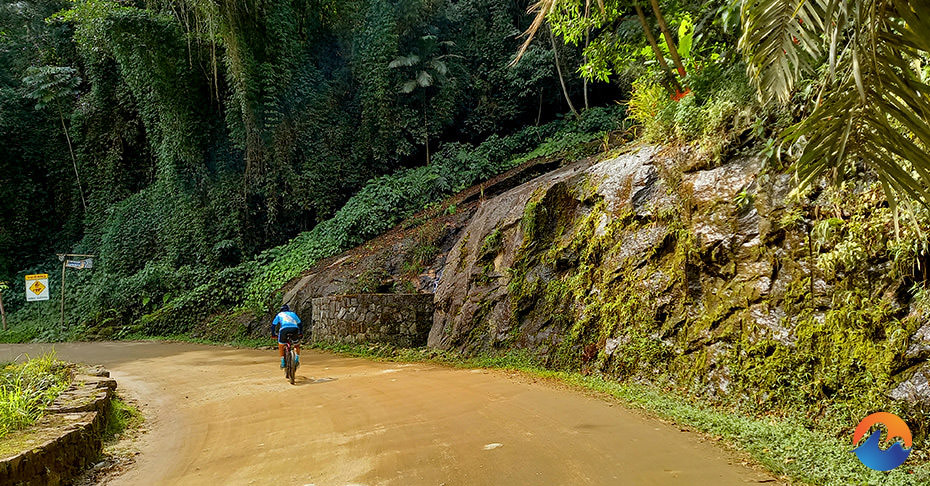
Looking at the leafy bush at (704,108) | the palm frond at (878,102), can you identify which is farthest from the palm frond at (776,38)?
the leafy bush at (704,108)

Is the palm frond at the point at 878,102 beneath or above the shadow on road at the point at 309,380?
above

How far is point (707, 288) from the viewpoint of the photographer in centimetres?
620

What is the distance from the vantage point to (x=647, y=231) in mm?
7270

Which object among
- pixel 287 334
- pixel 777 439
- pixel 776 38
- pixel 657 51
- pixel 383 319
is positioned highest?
pixel 657 51

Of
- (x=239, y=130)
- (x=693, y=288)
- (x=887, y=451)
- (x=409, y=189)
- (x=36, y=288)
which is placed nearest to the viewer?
(x=887, y=451)

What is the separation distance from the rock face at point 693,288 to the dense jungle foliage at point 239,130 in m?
8.79

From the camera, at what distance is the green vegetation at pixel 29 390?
450 centimetres

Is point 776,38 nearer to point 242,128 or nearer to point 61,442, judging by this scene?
point 61,442

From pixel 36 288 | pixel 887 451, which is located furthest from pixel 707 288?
pixel 36 288

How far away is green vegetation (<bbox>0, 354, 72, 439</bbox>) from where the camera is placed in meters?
4.50

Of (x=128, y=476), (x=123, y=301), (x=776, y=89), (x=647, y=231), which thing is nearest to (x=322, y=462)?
Answer: (x=128, y=476)

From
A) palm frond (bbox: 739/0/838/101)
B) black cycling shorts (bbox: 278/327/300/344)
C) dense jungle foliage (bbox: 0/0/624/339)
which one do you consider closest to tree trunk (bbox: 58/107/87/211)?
dense jungle foliage (bbox: 0/0/624/339)

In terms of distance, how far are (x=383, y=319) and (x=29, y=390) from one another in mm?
7108

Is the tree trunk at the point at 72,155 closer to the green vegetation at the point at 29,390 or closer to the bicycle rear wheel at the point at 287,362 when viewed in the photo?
the green vegetation at the point at 29,390
